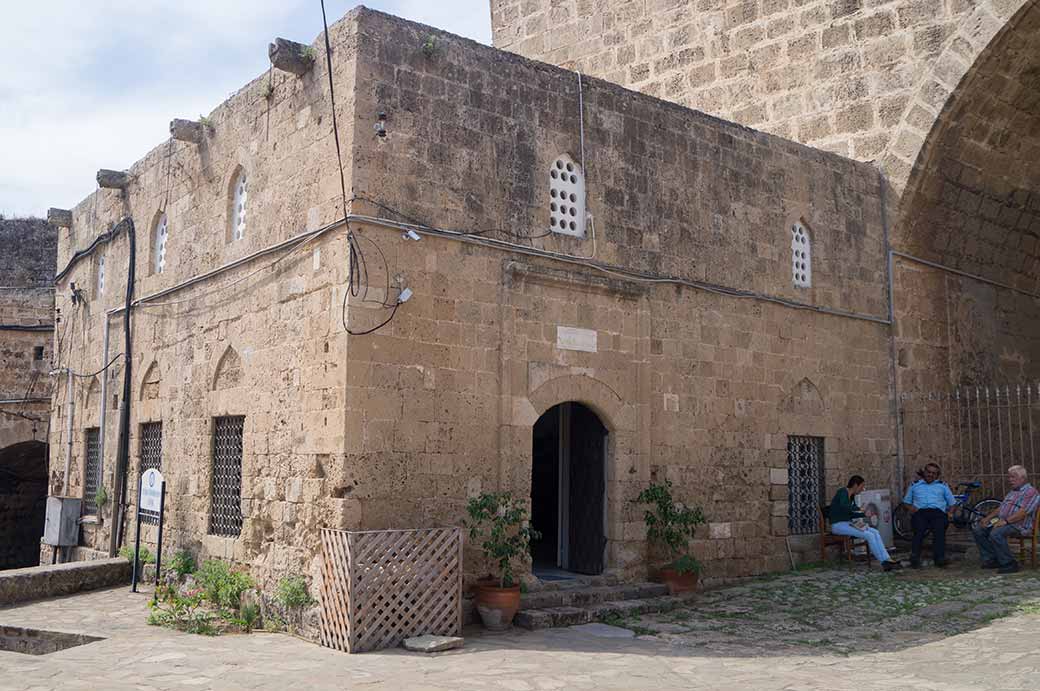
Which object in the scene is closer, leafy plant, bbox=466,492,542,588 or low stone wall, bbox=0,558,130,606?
leafy plant, bbox=466,492,542,588

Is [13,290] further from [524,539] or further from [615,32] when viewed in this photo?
[524,539]

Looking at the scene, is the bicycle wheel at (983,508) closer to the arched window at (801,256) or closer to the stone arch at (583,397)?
the arched window at (801,256)

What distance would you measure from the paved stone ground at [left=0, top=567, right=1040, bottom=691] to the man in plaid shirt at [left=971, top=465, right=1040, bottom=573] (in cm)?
79

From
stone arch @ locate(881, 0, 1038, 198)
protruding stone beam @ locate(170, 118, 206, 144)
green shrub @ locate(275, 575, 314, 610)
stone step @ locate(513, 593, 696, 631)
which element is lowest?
stone step @ locate(513, 593, 696, 631)

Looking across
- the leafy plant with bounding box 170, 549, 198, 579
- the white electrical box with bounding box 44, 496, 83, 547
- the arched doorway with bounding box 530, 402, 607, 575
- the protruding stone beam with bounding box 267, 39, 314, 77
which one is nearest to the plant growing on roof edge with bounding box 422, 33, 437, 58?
the protruding stone beam with bounding box 267, 39, 314, 77

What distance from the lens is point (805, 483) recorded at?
Answer: 11.4 metres

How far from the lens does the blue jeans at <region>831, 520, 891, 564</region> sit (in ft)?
35.0

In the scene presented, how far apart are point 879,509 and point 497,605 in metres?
5.92

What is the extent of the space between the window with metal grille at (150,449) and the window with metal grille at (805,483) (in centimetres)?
680

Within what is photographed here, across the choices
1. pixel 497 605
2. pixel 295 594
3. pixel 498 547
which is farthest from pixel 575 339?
pixel 295 594

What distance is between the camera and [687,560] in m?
9.20

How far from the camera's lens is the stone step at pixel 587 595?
826 centimetres

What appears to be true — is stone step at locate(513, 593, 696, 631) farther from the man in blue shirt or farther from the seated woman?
the man in blue shirt

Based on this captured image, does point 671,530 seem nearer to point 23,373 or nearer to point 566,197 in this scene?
point 566,197
